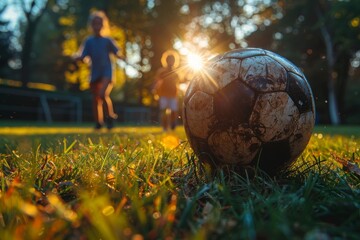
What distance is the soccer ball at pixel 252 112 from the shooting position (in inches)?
88.0

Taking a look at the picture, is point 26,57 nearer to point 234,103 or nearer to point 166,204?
point 234,103

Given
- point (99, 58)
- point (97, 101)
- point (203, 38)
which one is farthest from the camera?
point (203, 38)

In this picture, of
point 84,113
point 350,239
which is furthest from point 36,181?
point 84,113

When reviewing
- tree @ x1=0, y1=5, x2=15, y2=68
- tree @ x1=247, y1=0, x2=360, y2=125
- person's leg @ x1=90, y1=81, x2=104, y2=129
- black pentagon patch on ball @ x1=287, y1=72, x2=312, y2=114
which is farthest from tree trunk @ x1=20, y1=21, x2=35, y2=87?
black pentagon patch on ball @ x1=287, y1=72, x2=312, y2=114

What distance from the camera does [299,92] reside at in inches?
93.4

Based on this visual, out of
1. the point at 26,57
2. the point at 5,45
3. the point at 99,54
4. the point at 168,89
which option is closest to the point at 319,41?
the point at 168,89

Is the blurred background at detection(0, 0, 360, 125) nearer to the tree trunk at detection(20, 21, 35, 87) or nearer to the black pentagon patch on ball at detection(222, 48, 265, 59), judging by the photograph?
the tree trunk at detection(20, 21, 35, 87)

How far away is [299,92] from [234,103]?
46 cm

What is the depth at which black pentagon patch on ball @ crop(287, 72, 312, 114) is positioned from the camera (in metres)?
2.33

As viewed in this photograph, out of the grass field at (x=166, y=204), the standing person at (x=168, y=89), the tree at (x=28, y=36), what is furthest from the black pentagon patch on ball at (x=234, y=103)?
the tree at (x=28, y=36)

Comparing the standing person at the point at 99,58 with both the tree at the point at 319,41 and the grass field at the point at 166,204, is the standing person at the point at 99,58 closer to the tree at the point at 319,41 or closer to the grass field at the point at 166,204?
the grass field at the point at 166,204

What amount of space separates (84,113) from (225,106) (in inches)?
903

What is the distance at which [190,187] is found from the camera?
2135 millimetres

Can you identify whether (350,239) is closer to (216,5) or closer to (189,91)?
(189,91)
